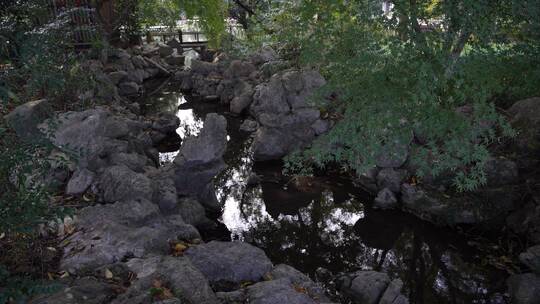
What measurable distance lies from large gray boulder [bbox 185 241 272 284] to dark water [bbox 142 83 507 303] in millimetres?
2536

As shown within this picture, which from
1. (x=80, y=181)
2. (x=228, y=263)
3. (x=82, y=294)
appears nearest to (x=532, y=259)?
(x=228, y=263)

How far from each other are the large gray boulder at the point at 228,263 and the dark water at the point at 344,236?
2536 mm

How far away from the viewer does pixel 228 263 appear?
6238 millimetres

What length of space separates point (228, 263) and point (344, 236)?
179 inches

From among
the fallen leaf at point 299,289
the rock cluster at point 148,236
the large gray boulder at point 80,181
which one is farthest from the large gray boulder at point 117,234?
the fallen leaf at point 299,289

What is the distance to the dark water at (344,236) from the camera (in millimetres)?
8492

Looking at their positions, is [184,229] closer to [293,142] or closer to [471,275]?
[471,275]

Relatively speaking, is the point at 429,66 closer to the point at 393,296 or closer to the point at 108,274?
the point at 393,296

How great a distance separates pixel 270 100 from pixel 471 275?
25.9 feet

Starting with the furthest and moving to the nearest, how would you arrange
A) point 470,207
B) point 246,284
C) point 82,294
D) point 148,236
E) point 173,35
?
1. point 173,35
2. point 470,207
3. point 148,236
4. point 246,284
5. point 82,294

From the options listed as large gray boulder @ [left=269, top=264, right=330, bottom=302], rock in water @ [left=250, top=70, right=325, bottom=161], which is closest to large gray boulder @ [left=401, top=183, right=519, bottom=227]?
rock in water @ [left=250, top=70, right=325, bottom=161]

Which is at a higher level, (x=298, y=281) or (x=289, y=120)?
(x=289, y=120)

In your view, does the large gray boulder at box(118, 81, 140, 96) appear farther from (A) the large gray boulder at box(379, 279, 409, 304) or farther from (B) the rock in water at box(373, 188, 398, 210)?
(A) the large gray boulder at box(379, 279, 409, 304)

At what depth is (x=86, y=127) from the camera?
8914 mm
